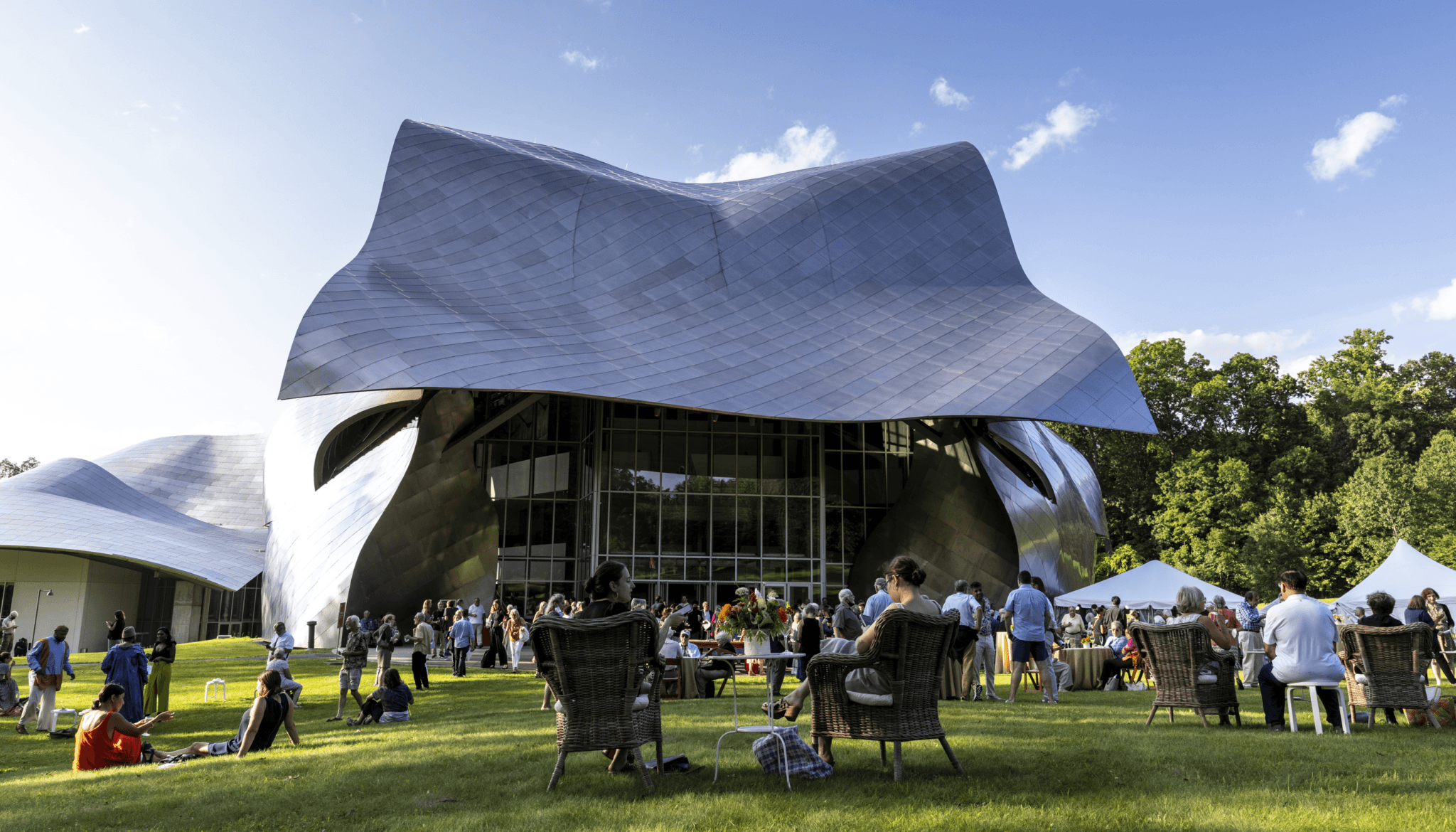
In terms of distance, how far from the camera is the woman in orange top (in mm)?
7316

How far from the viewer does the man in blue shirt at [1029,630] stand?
9688 mm

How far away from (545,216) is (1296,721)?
23.6m

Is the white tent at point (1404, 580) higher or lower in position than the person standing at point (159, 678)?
higher

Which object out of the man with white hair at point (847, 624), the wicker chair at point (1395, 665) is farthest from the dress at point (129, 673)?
the wicker chair at point (1395, 665)

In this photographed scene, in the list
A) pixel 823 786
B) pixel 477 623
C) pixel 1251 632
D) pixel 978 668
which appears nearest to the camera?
pixel 823 786

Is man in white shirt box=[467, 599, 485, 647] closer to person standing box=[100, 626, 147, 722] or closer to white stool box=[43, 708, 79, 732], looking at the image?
Answer: white stool box=[43, 708, 79, 732]

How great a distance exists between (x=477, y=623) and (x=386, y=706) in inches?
442

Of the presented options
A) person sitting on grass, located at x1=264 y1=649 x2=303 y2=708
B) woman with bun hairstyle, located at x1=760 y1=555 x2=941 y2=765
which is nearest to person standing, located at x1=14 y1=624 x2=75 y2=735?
person sitting on grass, located at x1=264 y1=649 x2=303 y2=708

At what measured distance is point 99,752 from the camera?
7328 mm

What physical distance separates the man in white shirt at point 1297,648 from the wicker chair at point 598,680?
16.0 ft

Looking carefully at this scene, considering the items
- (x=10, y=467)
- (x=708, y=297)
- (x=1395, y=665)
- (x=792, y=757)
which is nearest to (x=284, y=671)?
(x=792, y=757)

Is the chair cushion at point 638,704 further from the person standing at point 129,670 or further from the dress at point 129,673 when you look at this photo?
the dress at point 129,673

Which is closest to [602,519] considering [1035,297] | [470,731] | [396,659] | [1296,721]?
[396,659]

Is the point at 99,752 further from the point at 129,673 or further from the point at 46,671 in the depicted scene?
the point at 46,671
